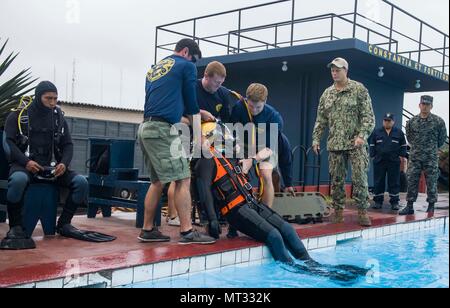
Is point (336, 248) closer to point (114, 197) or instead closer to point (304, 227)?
point (304, 227)

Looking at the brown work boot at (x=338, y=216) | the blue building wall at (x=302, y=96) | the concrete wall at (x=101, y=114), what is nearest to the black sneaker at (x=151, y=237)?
the brown work boot at (x=338, y=216)

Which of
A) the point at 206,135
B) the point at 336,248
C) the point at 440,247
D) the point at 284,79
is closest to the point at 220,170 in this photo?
the point at 206,135

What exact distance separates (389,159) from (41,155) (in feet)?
19.1

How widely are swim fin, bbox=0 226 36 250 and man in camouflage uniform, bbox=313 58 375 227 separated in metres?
3.40

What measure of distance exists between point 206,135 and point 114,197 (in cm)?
181

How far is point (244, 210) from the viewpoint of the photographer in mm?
4129

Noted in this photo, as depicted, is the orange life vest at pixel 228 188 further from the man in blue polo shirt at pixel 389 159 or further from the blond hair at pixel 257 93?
the man in blue polo shirt at pixel 389 159

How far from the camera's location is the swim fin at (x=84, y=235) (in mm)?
4082

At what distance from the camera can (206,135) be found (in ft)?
14.0

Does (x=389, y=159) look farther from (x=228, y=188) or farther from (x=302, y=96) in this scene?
(x=228, y=188)

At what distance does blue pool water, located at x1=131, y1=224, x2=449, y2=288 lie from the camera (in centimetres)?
341

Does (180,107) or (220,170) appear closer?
(180,107)

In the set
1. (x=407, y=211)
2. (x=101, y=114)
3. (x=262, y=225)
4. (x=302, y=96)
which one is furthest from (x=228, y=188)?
(x=101, y=114)

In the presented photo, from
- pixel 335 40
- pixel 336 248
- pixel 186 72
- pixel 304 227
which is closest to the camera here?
pixel 186 72
